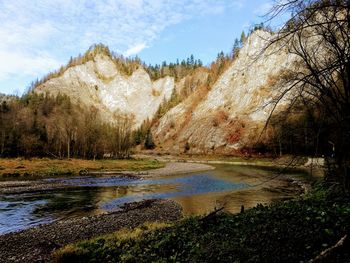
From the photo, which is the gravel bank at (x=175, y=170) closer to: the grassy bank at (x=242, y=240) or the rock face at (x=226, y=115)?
the rock face at (x=226, y=115)

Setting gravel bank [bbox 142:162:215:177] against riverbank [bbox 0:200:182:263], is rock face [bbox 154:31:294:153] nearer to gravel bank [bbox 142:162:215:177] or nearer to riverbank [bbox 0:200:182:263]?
gravel bank [bbox 142:162:215:177]

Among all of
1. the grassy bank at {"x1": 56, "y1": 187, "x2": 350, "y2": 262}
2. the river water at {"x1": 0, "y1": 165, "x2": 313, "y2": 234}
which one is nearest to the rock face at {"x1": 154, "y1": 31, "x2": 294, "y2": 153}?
the river water at {"x1": 0, "y1": 165, "x2": 313, "y2": 234}

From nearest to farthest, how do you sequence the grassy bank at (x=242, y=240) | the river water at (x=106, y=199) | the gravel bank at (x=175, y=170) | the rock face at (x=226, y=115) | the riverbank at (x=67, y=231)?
the grassy bank at (x=242, y=240)
the riverbank at (x=67, y=231)
the river water at (x=106, y=199)
the gravel bank at (x=175, y=170)
the rock face at (x=226, y=115)

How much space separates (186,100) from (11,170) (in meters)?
119

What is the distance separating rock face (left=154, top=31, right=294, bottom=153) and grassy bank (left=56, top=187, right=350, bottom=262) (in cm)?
10277

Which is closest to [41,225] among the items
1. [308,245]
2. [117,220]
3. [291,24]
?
[117,220]

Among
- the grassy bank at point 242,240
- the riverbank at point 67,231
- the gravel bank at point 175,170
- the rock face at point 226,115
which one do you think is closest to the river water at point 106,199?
the riverbank at point 67,231

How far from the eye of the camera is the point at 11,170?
65.0 metres

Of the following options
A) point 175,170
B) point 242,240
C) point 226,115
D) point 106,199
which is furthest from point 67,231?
point 226,115

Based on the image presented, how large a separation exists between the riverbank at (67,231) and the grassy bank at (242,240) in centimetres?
372

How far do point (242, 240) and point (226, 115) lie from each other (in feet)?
426

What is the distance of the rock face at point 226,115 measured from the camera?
127000 mm

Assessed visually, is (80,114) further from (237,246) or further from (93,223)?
(237,246)

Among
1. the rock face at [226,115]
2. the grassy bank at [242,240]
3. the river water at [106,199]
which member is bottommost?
the river water at [106,199]
